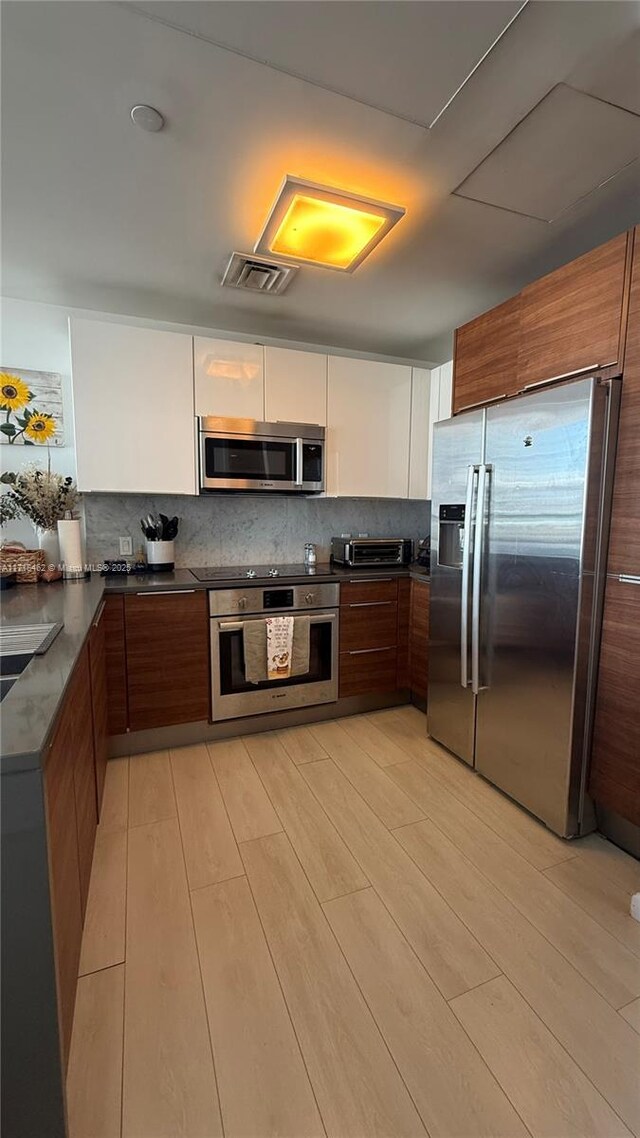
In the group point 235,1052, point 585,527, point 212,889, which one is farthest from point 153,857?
point 585,527

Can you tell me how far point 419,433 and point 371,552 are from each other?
3.06 feet

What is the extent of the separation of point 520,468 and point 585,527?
389 mm

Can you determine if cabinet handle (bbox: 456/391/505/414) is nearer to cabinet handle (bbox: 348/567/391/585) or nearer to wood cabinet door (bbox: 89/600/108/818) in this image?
cabinet handle (bbox: 348/567/391/585)

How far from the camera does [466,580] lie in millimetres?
2176

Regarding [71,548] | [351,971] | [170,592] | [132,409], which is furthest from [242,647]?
[351,971]

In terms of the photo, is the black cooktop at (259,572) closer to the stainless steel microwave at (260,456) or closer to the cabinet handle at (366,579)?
the cabinet handle at (366,579)

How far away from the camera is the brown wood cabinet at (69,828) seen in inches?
37.2

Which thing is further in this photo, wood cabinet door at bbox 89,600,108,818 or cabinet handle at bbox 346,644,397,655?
cabinet handle at bbox 346,644,397,655

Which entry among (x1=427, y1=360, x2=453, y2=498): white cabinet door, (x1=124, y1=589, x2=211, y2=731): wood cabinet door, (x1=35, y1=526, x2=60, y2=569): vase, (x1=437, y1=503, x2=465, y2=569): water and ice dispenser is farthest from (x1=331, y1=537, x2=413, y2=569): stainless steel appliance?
(x1=35, y1=526, x2=60, y2=569): vase

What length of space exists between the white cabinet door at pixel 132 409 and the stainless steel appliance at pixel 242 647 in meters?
0.75

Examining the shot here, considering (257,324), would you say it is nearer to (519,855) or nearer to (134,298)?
(134,298)

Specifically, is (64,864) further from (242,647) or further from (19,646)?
(242,647)

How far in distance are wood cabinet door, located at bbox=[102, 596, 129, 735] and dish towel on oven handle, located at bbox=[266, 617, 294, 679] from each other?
0.76 m

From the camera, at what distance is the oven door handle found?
2.54 meters
